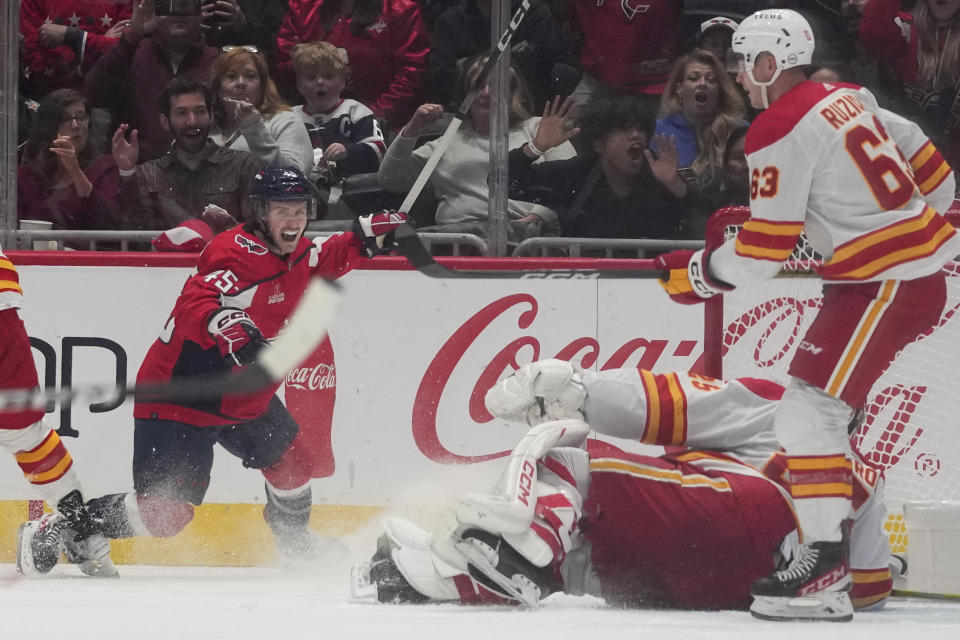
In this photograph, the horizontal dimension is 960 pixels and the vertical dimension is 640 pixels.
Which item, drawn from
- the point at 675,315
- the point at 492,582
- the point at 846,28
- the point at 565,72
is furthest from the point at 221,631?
the point at 846,28

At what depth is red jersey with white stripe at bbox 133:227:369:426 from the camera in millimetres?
3709

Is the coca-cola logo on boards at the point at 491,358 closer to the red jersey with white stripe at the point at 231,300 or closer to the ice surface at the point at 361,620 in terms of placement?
the red jersey with white stripe at the point at 231,300

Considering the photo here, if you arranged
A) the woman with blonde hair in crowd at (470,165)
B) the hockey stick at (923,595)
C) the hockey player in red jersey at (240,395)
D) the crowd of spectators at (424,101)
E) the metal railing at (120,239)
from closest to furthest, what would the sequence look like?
the hockey stick at (923,595)
the hockey player in red jersey at (240,395)
the metal railing at (120,239)
the woman with blonde hair in crowd at (470,165)
the crowd of spectators at (424,101)

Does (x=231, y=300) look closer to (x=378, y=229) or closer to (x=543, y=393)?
(x=378, y=229)

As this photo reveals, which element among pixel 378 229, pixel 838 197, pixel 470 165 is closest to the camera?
pixel 838 197

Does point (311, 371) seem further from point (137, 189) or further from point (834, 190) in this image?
point (834, 190)

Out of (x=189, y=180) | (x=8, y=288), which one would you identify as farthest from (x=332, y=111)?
(x=8, y=288)

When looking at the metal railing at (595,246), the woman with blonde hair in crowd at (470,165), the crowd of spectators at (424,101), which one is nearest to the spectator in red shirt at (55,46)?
the crowd of spectators at (424,101)

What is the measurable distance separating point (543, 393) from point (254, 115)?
213 centimetres

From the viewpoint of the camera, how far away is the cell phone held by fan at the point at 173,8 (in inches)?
186

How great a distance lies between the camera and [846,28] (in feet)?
15.6

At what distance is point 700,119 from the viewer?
454 cm

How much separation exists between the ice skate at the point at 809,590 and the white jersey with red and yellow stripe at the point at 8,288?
2138 mm

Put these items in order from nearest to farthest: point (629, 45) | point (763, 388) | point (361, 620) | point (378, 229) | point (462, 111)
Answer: point (361, 620), point (763, 388), point (378, 229), point (462, 111), point (629, 45)
